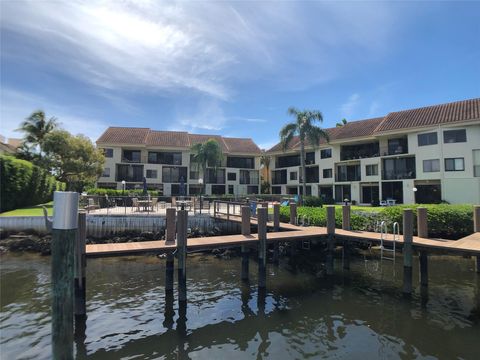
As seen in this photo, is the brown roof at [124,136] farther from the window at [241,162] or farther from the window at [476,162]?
the window at [476,162]

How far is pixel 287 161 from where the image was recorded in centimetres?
5244

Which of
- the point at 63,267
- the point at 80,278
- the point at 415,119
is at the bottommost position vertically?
the point at 80,278

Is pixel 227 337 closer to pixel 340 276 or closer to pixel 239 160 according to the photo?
pixel 340 276

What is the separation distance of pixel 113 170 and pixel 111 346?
135 ft

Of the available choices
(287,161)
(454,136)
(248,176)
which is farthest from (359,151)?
(248,176)

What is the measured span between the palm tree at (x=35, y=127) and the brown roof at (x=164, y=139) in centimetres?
777

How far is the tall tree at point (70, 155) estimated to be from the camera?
32781 millimetres

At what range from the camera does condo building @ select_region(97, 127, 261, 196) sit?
46750 millimetres

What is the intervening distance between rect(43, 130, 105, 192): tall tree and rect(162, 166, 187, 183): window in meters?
14.3

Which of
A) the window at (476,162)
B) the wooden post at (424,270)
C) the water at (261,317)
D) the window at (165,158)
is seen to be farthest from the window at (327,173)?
the wooden post at (424,270)

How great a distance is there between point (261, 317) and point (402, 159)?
33400 millimetres

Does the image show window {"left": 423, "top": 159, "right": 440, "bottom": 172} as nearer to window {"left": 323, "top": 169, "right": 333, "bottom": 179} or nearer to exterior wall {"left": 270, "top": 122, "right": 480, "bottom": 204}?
exterior wall {"left": 270, "top": 122, "right": 480, "bottom": 204}

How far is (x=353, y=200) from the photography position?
135 ft

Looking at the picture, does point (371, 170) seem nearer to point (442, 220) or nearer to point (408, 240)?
point (442, 220)
